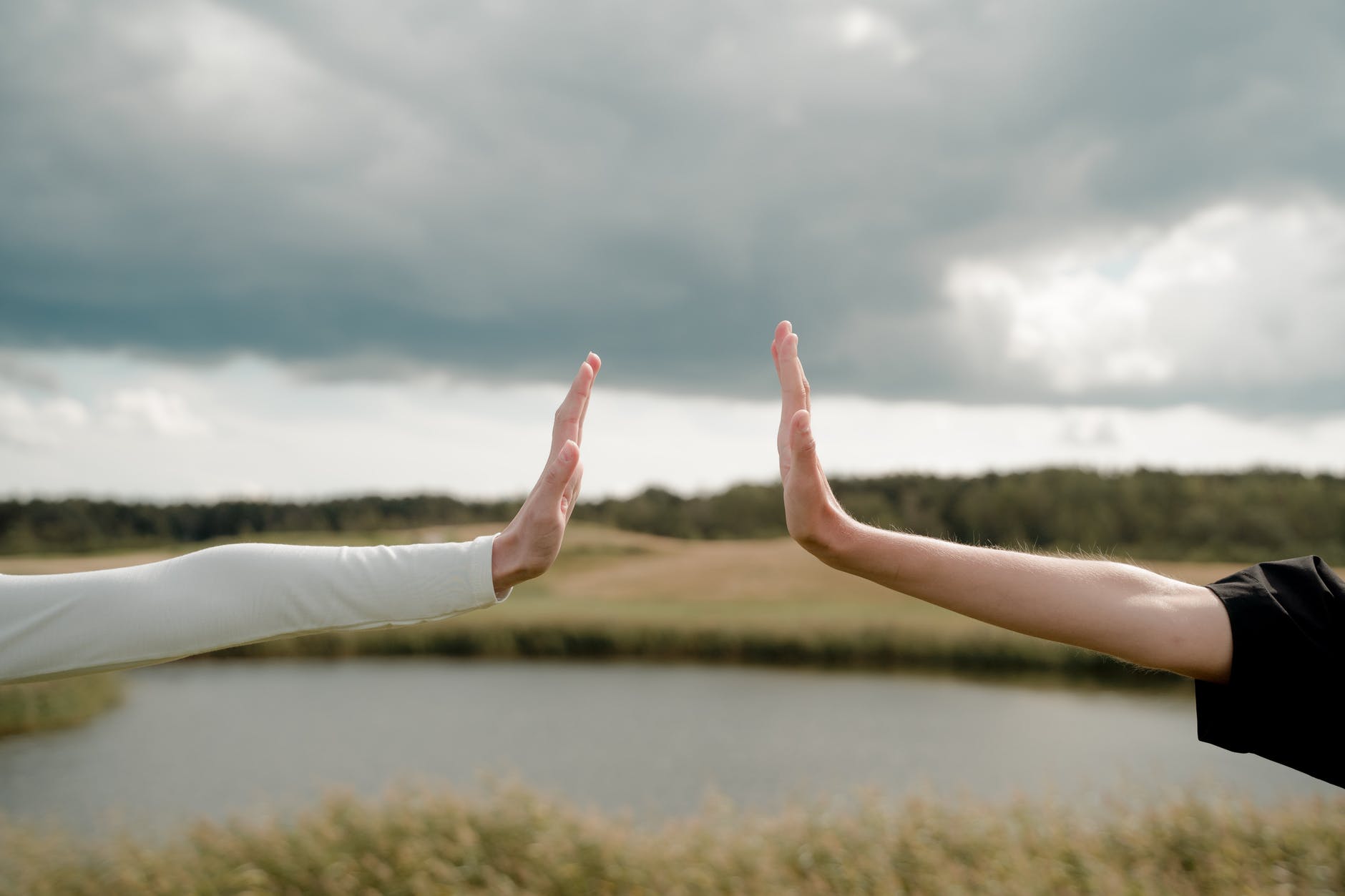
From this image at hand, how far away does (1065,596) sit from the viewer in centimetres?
124

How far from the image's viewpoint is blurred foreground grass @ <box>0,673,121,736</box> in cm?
1002

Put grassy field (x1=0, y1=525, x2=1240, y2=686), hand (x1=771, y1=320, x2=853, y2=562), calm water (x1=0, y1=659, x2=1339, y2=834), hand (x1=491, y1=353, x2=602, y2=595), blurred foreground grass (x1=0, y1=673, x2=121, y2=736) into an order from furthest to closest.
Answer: grassy field (x1=0, y1=525, x2=1240, y2=686), blurred foreground grass (x1=0, y1=673, x2=121, y2=736), calm water (x1=0, y1=659, x2=1339, y2=834), hand (x1=491, y1=353, x2=602, y2=595), hand (x1=771, y1=320, x2=853, y2=562)

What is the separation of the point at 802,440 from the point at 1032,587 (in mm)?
400

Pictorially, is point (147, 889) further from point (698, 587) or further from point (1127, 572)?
point (698, 587)

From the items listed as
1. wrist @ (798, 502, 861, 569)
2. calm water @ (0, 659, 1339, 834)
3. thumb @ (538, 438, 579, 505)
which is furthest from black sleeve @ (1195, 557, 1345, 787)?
calm water @ (0, 659, 1339, 834)

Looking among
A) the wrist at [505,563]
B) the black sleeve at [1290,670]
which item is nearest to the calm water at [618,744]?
the black sleeve at [1290,670]

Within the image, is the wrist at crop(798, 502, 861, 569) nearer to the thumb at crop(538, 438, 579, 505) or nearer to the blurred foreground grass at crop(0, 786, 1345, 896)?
the thumb at crop(538, 438, 579, 505)

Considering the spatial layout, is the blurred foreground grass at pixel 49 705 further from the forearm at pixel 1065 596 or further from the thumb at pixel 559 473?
the forearm at pixel 1065 596

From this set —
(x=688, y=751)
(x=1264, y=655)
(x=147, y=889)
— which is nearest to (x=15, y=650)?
(x=1264, y=655)

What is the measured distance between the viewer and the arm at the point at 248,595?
1.37 m

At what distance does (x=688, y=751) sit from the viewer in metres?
8.66

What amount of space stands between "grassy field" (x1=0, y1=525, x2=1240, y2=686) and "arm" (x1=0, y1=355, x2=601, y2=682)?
10396mm

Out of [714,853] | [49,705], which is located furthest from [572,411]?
[49,705]

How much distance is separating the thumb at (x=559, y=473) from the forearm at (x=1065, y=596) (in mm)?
445
